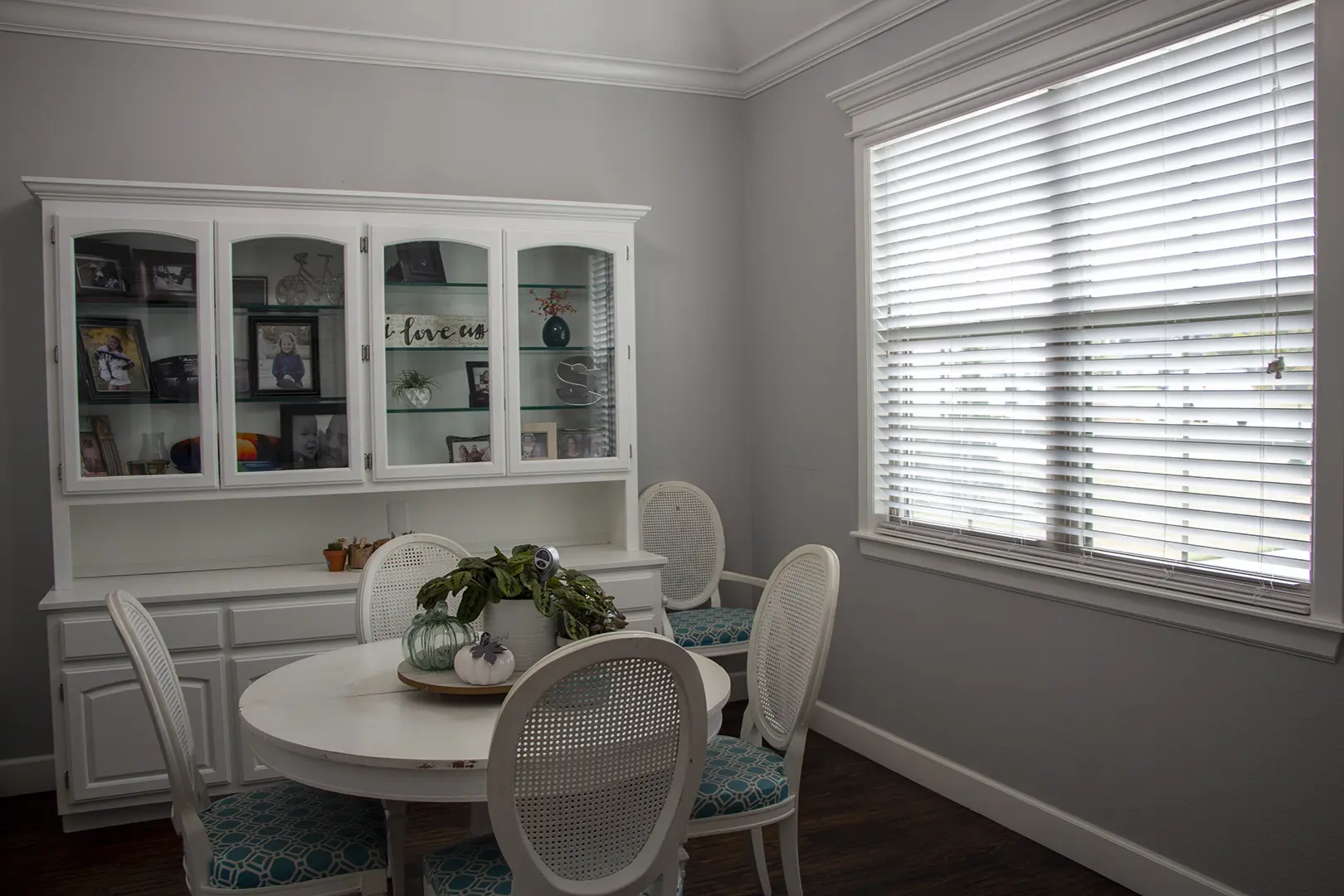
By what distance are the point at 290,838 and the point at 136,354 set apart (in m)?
2.02

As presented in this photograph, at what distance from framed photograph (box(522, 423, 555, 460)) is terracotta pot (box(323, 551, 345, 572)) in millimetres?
759

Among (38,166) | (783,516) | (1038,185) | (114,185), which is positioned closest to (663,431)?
(783,516)

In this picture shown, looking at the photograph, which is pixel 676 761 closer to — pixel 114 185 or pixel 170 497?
pixel 170 497

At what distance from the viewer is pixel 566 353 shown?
398 centimetres

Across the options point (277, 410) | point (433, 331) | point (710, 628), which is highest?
point (433, 331)

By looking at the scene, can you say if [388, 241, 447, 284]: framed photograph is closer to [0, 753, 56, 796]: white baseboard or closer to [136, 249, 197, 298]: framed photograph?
[136, 249, 197, 298]: framed photograph

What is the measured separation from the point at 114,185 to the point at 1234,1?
129 inches

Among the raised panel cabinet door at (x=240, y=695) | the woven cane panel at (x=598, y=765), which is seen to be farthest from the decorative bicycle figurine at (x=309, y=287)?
the woven cane panel at (x=598, y=765)

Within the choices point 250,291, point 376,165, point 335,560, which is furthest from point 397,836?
point 376,165

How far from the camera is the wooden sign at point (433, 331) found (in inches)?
147

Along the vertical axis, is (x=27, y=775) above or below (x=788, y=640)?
below

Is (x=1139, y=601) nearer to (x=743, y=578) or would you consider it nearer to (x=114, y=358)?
(x=743, y=578)

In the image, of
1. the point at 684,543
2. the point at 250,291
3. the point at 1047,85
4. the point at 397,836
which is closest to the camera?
the point at 397,836

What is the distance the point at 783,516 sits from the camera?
4.43 meters
